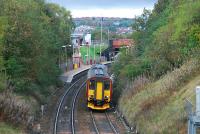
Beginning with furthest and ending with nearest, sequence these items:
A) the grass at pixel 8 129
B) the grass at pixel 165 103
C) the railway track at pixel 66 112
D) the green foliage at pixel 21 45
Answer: the green foliage at pixel 21 45
the railway track at pixel 66 112
the grass at pixel 8 129
the grass at pixel 165 103

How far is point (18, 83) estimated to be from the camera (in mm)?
38000

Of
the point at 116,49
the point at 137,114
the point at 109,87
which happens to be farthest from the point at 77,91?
the point at 116,49

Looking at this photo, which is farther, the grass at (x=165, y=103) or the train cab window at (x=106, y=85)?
the train cab window at (x=106, y=85)

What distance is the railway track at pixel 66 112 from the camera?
34.3 metres

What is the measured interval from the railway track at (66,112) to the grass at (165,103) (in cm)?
401

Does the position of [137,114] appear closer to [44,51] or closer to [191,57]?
[191,57]

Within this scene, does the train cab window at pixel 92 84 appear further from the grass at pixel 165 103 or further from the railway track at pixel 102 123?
the grass at pixel 165 103

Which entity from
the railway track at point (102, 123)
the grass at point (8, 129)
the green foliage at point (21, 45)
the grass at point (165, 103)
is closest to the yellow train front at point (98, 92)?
the railway track at point (102, 123)

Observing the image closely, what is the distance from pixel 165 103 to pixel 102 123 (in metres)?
7.60

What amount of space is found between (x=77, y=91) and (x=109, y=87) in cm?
1570

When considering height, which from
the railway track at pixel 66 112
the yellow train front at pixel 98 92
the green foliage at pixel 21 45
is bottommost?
the railway track at pixel 66 112

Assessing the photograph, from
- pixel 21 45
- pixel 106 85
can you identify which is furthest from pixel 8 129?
pixel 106 85

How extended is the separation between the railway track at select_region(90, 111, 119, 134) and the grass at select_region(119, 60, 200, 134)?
1322 millimetres

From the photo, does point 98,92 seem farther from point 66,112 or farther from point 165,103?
point 165,103
